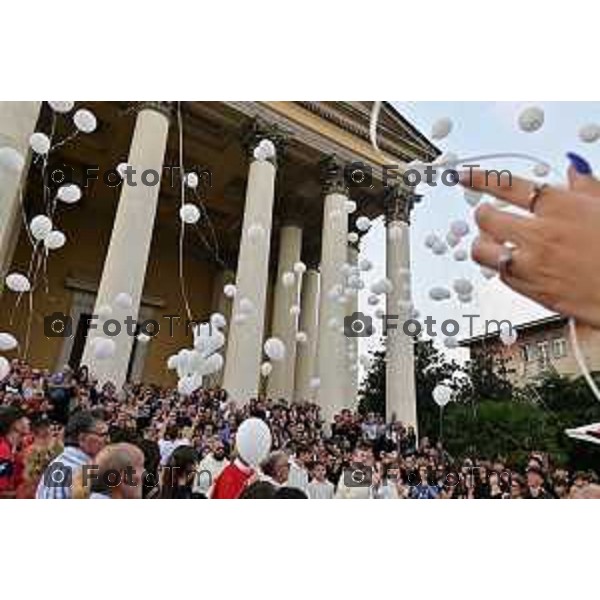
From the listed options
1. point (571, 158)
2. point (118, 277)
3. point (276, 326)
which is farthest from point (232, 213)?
point (571, 158)

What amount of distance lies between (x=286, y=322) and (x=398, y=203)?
537cm

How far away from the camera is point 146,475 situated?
5.49m

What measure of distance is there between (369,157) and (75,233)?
10.3m

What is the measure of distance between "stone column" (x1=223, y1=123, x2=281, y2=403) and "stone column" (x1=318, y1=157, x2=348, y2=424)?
1961 millimetres

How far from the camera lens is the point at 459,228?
9.54m

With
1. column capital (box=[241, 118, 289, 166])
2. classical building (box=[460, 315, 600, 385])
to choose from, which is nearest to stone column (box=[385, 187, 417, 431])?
column capital (box=[241, 118, 289, 166])

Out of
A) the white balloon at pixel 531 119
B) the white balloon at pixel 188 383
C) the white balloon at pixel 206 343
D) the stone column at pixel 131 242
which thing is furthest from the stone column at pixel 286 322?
the white balloon at pixel 531 119

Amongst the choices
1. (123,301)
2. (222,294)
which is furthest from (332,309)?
(222,294)

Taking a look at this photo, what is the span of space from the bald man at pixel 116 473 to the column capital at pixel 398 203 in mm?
17511

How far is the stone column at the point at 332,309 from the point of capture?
666 inches

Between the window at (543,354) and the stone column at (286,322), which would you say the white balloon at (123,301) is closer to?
the stone column at (286,322)

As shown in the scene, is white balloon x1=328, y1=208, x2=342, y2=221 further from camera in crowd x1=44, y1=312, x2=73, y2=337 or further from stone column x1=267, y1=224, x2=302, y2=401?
camera in crowd x1=44, y1=312, x2=73, y2=337

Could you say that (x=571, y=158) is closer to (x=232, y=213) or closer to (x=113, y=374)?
(x=113, y=374)
